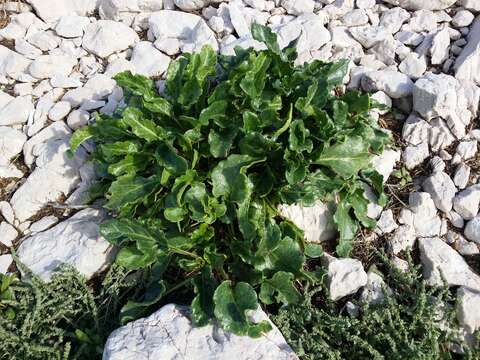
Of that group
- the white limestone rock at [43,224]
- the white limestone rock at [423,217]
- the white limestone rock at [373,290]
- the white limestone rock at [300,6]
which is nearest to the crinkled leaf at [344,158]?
the white limestone rock at [423,217]

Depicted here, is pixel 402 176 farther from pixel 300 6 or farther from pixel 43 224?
pixel 43 224

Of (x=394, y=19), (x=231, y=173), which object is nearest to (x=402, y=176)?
(x=231, y=173)

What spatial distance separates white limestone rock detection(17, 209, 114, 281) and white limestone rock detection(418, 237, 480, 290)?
1.79 metres

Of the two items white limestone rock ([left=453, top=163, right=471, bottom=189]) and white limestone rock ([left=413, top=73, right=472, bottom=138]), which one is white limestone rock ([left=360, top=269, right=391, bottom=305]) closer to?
white limestone rock ([left=453, top=163, right=471, bottom=189])

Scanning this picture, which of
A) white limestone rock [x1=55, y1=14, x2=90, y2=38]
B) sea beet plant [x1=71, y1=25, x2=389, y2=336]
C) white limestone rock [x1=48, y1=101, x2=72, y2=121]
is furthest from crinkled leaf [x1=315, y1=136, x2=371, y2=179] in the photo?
white limestone rock [x1=55, y1=14, x2=90, y2=38]

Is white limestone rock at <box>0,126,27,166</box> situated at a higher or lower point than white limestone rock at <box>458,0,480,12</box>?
lower

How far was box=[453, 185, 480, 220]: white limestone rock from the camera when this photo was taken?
3227 mm

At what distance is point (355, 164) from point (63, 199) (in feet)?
5.96

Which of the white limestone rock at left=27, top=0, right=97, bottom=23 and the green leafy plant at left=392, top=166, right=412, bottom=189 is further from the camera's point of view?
the white limestone rock at left=27, top=0, right=97, bottom=23

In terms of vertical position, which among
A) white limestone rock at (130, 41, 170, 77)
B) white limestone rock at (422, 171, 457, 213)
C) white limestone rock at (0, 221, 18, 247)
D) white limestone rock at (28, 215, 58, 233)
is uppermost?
white limestone rock at (130, 41, 170, 77)

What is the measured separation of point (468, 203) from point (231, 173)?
139cm

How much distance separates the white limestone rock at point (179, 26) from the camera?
159 inches

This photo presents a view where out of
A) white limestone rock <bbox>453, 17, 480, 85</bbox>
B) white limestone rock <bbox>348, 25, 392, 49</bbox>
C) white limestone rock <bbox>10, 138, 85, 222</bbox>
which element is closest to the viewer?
white limestone rock <bbox>10, 138, 85, 222</bbox>

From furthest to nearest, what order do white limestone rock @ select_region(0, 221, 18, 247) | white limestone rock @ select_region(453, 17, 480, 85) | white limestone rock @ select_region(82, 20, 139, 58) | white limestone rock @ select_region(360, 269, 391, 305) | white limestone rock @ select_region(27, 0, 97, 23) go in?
white limestone rock @ select_region(27, 0, 97, 23) < white limestone rock @ select_region(82, 20, 139, 58) < white limestone rock @ select_region(453, 17, 480, 85) < white limestone rock @ select_region(0, 221, 18, 247) < white limestone rock @ select_region(360, 269, 391, 305)
